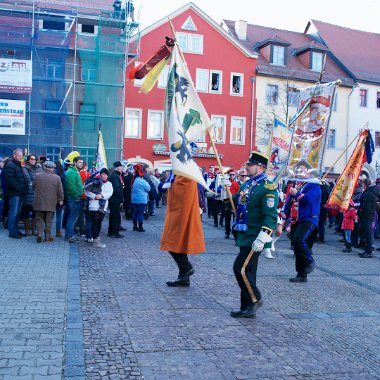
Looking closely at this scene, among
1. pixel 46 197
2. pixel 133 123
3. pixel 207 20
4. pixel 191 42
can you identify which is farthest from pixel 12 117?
pixel 46 197

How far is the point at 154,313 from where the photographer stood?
19.9ft

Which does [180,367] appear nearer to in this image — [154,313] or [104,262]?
[154,313]

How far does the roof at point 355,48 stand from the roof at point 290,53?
959 millimetres

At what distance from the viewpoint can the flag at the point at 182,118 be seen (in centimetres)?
668

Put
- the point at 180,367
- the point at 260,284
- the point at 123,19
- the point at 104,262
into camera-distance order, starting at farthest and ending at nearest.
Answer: the point at 123,19 < the point at 104,262 < the point at 260,284 < the point at 180,367

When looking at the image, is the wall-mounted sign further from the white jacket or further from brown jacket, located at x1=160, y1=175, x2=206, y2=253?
brown jacket, located at x1=160, y1=175, x2=206, y2=253

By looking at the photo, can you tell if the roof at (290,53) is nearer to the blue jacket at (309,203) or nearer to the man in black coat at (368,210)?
the man in black coat at (368,210)

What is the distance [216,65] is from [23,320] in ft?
104

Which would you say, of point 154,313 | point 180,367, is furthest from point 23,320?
point 180,367

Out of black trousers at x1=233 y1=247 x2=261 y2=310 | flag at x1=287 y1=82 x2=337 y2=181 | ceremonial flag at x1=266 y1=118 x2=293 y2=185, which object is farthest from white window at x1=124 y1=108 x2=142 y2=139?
black trousers at x1=233 y1=247 x2=261 y2=310

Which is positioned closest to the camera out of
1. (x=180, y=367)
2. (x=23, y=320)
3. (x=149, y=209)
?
(x=180, y=367)

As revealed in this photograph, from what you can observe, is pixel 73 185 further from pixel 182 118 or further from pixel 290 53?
pixel 290 53

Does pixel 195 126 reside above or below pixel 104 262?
above

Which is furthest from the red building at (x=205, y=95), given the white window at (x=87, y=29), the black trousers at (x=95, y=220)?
the black trousers at (x=95, y=220)
